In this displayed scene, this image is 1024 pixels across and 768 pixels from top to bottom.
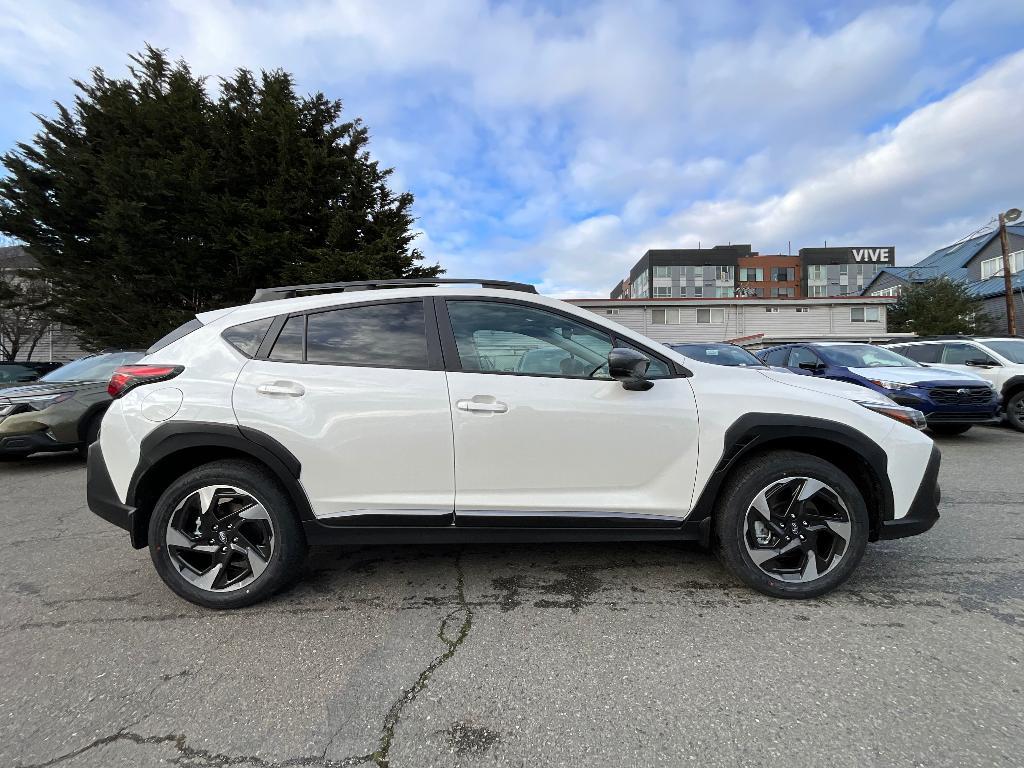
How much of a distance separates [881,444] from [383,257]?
15.5 m

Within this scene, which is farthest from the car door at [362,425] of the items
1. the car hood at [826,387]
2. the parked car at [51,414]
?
the parked car at [51,414]

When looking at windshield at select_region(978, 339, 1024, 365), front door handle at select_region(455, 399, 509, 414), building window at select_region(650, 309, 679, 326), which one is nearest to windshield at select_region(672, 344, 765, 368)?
windshield at select_region(978, 339, 1024, 365)

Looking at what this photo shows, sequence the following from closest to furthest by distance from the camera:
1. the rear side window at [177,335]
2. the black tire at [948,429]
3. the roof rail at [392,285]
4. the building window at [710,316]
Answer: the rear side window at [177,335] → the roof rail at [392,285] → the black tire at [948,429] → the building window at [710,316]

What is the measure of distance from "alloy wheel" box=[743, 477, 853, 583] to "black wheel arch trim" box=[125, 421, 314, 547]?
232 centimetres

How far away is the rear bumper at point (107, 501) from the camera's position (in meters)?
2.56

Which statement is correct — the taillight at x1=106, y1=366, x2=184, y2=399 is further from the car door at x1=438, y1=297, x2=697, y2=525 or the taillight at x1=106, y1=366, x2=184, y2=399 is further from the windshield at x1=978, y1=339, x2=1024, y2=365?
the windshield at x1=978, y1=339, x2=1024, y2=365

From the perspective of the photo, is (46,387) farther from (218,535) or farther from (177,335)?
(218,535)

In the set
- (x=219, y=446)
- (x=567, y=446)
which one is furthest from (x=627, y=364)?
(x=219, y=446)

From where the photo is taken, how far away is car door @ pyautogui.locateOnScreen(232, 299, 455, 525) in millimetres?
2459

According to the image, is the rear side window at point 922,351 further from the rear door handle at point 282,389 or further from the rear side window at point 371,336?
the rear door handle at point 282,389

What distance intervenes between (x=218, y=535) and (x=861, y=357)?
9.59 metres

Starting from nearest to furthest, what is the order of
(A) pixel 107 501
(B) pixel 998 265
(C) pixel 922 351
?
(A) pixel 107 501, (C) pixel 922 351, (B) pixel 998 265

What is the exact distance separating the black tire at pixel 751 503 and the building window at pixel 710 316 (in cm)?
2653

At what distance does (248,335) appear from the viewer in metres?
2.65
